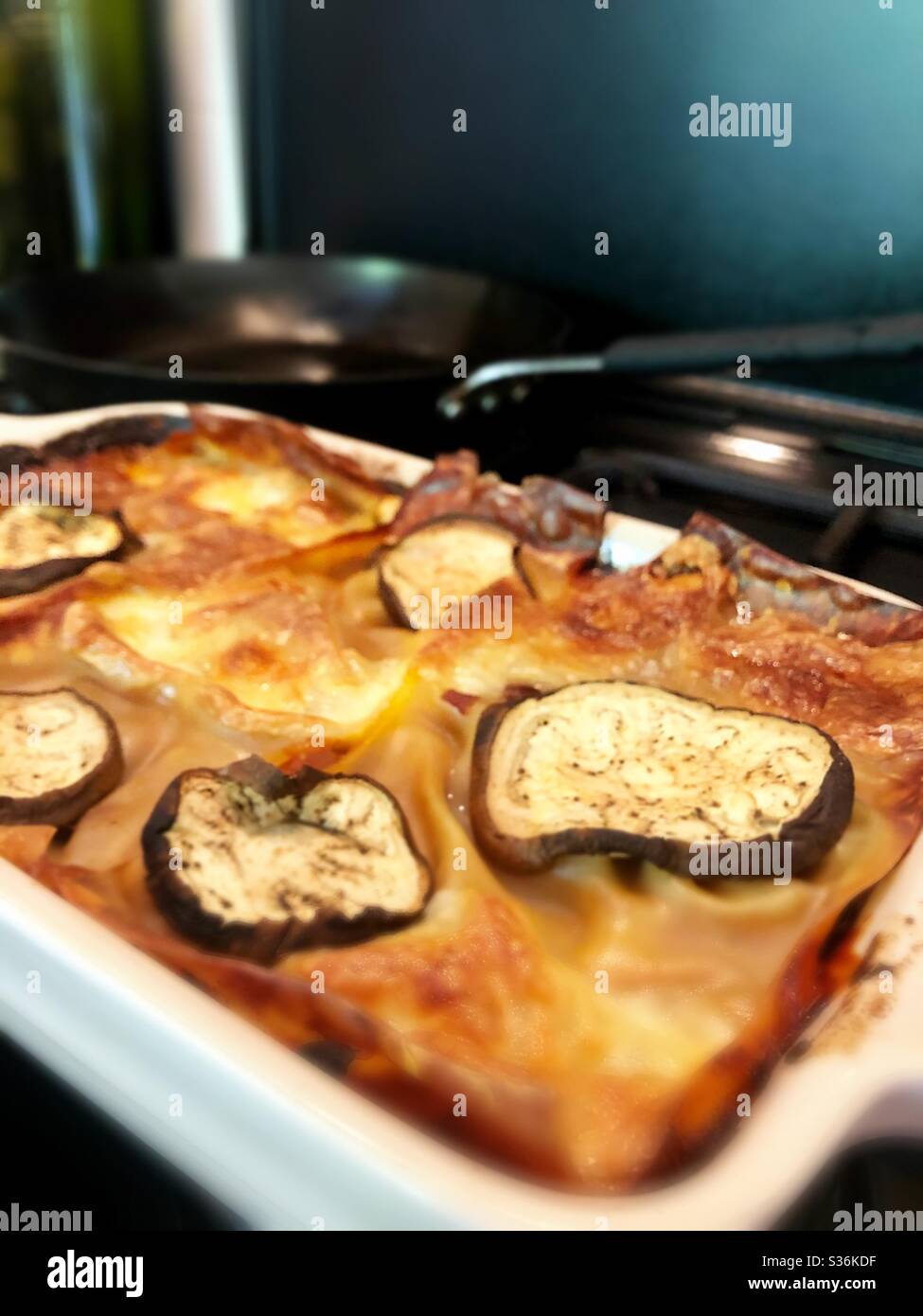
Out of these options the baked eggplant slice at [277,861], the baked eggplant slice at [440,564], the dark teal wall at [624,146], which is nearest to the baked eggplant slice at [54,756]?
the baked eggplant slice at [277,861]

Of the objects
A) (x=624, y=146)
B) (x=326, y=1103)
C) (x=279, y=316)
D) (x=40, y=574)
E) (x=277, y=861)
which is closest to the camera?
(x=326, y=1103)

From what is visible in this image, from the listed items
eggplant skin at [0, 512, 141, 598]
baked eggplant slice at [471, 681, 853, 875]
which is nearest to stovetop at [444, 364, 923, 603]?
baked eggplant slice at [471, 681, 853, 875]

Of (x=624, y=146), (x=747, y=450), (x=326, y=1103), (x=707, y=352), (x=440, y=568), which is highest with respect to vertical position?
(x=624, y=146)

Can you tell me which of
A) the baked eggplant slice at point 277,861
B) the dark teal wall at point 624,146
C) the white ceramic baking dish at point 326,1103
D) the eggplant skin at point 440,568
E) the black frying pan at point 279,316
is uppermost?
the dark teal wall at point 624,146

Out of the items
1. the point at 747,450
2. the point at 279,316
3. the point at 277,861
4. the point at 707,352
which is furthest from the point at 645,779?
the point at 279,316

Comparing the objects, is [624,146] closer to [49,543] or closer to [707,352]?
[707,352]

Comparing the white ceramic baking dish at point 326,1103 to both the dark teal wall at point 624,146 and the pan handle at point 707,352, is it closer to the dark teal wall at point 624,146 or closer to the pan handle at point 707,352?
the pan handle at point 707,352
